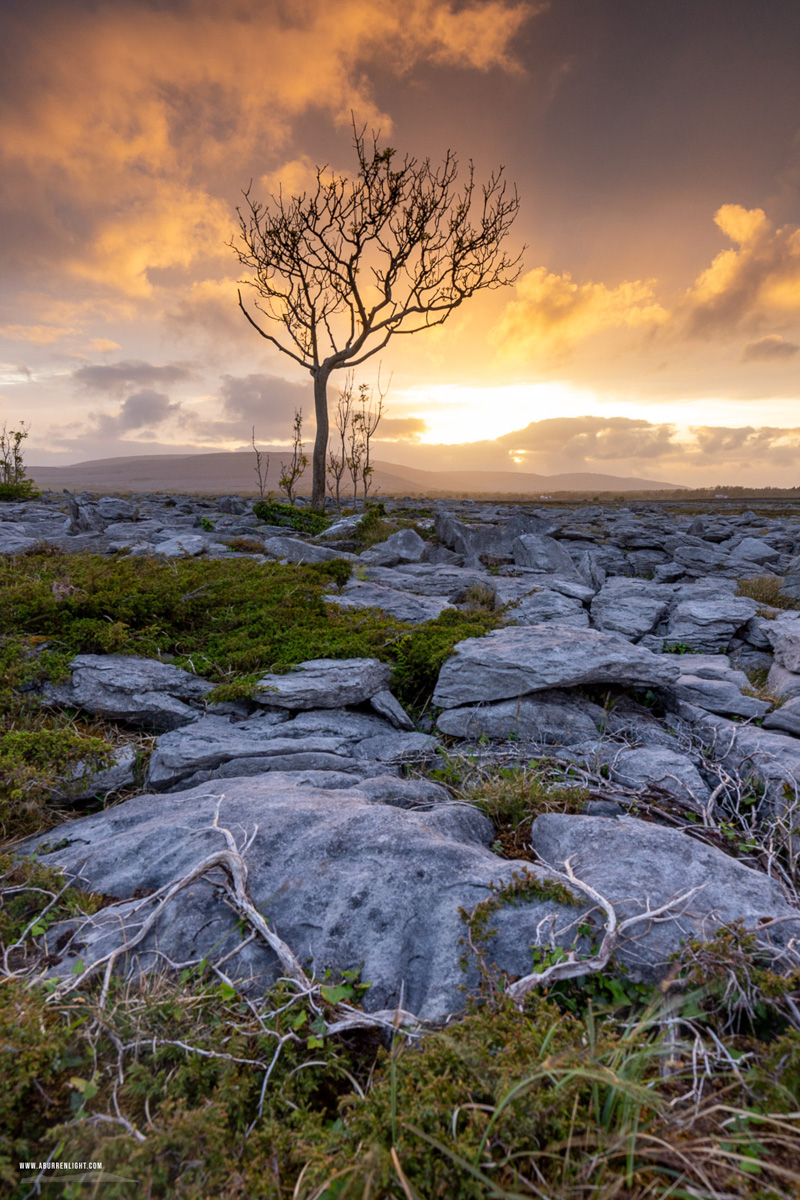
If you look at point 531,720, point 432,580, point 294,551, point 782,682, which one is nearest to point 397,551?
point 294,551

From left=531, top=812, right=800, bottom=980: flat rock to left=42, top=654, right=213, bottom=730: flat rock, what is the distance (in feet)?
11.1

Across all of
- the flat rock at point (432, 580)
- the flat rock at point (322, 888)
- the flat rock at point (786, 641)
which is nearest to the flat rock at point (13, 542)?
→ the flat rock at point (432, 580)

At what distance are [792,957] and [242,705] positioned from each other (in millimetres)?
4451

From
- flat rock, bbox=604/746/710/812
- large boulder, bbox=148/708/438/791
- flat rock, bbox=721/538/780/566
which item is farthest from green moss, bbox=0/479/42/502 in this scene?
flat rock, bbox=721/538/780/566

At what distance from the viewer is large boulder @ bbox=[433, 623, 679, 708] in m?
5.25

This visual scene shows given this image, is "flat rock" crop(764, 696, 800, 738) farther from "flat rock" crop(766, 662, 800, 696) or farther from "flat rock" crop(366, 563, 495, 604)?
"flat rock" crop(366, 563, 495, 604)

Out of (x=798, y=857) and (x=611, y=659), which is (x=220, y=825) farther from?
(x=611, y=659)

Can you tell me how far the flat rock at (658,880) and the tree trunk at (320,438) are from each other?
68.5 feet

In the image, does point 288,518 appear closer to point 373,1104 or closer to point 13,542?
point 13,542

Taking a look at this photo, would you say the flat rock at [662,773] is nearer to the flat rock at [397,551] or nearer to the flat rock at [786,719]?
the flat rock at [786,719]

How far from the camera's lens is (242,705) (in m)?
5.31

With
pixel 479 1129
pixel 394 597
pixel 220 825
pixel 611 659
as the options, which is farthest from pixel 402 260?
pixel 479 1129

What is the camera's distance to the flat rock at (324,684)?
5234 mm

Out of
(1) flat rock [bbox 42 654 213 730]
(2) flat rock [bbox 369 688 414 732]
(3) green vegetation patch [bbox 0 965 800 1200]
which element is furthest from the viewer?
(2) flat rock [bbox 369 688 414 732]
